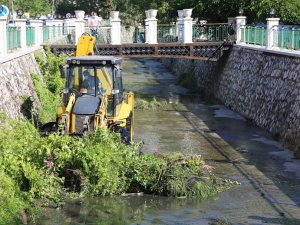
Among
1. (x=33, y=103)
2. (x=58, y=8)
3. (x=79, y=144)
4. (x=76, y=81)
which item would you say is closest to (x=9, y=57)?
(x=33, y=103)

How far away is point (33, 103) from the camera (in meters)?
22.0

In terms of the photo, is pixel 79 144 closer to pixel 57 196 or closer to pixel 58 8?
pixel 57 196

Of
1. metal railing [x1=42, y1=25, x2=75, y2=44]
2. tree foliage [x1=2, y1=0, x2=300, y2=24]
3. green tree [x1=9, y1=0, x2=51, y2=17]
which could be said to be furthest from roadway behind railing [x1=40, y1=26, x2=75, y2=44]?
green tree [x1=9, y1=0, x2=51, y2=17]

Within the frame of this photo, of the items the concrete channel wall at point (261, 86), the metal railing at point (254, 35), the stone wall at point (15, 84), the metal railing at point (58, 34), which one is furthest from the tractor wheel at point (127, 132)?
the metal railing at point (58, 34)

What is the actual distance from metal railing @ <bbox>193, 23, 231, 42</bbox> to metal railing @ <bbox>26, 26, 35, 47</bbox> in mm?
8433

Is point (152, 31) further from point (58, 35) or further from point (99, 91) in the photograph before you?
point (99, 91)

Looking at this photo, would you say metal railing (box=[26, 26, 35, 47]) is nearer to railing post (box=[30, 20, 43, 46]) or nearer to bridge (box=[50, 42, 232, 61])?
railing post (box=[30, 20, 43, 46])

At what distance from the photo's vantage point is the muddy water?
43.7 ft

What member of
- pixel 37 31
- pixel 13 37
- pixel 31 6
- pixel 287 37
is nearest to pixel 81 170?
pixel 13 37

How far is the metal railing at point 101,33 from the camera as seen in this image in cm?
3369

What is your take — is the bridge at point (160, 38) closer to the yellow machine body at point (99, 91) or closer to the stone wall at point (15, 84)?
the stone wall at point (15, 84)

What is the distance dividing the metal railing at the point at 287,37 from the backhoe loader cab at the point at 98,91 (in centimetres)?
924

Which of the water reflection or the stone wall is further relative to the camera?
the stone wall

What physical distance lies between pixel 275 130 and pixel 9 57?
9.68m
